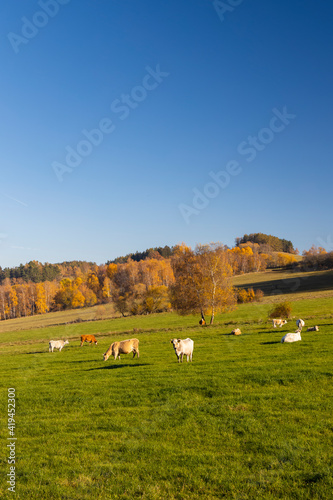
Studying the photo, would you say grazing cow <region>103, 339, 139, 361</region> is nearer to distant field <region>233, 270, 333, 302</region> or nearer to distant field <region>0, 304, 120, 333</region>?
distant field <region>233, 270, 333, 302</region>

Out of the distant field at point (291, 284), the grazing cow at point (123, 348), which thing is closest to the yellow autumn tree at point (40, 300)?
the distant field at point (291, 284)

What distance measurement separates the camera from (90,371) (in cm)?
2155

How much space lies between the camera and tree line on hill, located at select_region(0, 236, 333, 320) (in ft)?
161

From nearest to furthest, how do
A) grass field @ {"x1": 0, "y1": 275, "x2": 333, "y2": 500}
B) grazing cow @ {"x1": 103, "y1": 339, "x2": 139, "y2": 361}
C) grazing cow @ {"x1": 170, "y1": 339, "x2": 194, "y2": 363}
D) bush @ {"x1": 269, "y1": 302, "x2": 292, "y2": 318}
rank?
grass field @ {"x1": 0, "y1": 275, "x2": 333, "y2": 500}
grazing cow @ {"x1": 170, "y1": 339, "x2": 194, "y2": 363}
grazing cow @ {"x1": 103, "y1": 339, "x2": 139, "y2": 361}
bush @ {"x1": 269, "y1": 302, "x2": 292, "y2": 318}

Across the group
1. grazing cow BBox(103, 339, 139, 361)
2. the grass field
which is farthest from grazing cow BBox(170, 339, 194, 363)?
grazing cow BBox(103, 339, 139, 361)

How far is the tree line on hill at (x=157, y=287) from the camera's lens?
49188 mm

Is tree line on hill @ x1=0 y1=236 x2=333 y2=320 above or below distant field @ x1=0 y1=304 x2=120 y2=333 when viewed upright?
above

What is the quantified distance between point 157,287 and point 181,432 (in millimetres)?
84466

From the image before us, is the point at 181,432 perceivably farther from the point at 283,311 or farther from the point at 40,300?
the point at 40,300

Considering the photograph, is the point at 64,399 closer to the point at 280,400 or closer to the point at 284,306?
the point at 280,400

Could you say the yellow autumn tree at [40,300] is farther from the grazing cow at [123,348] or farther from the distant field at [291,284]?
the grazing cow at [123,348]

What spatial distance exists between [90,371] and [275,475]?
625 inches

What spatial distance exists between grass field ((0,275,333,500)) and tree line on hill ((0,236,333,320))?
93.8 ft

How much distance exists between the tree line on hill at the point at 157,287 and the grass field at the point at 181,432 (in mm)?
28602
